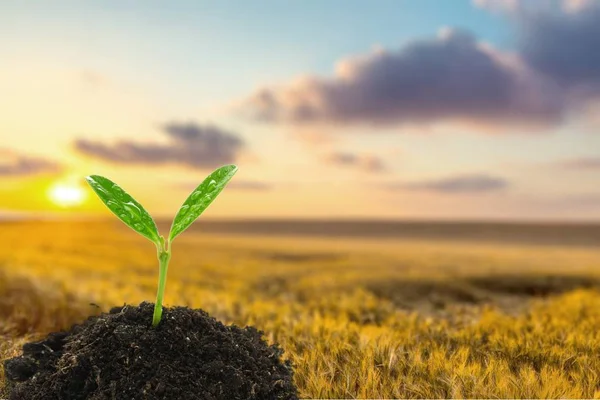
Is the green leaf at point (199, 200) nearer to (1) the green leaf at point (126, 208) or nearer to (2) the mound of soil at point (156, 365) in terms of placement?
(1) the green leaf at point (126, 208)

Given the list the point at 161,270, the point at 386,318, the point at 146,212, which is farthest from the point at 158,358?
the point at 386,318

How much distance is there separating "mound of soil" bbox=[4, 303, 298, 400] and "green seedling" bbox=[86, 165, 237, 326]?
0.19 m

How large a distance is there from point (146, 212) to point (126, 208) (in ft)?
0.41

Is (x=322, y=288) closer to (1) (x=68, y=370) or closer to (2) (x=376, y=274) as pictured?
(2) (x=376, y=274)

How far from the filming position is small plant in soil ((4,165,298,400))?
3.37m

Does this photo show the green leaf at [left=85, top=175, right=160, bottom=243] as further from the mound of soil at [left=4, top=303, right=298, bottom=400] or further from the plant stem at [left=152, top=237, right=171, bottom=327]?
the mound of soil at [left=4, top=303, right=298, bottom=400]

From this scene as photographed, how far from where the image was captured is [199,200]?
12.2ft

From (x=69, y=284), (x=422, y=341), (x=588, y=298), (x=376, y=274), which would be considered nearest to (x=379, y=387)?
(x=422, y=341)

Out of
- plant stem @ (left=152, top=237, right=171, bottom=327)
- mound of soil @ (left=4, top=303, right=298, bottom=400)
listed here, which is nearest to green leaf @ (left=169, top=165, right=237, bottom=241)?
plant stem @ (left=152, top=237, right=171, bottom=327)

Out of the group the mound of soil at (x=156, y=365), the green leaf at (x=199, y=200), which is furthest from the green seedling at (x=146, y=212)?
the mound of soil at (x=156, y=365)

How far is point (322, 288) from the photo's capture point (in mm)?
9961

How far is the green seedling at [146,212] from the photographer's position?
3.62 metres

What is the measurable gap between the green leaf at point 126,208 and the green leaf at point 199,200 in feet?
0.48

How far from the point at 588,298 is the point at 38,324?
7.33 meters
